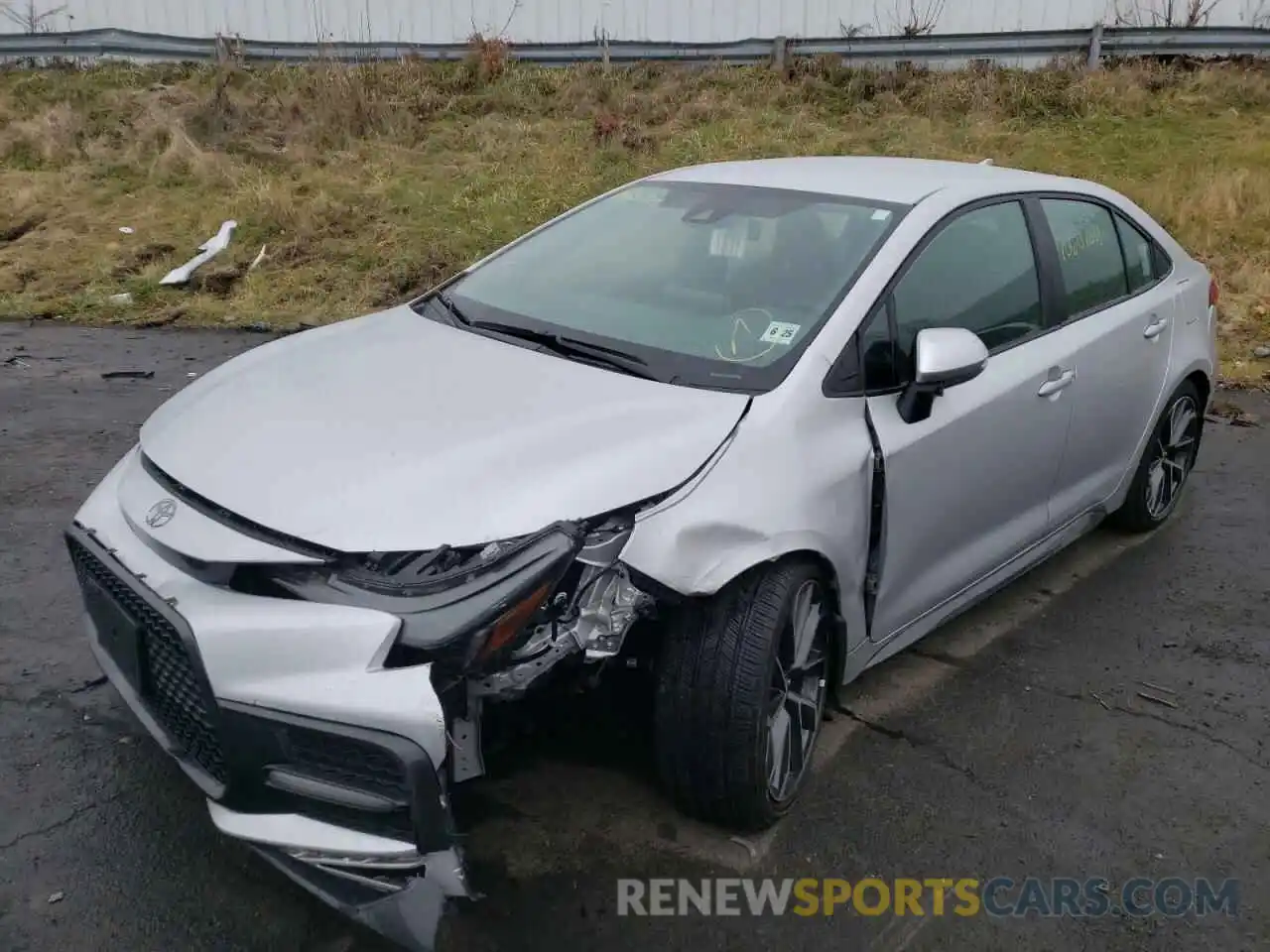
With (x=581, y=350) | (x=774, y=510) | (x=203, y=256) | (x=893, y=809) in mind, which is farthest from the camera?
(x=203, y=256)

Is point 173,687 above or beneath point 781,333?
beneath

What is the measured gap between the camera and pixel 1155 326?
14.6 feet

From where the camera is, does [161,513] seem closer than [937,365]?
Yes

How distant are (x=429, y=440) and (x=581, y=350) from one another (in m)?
0.69

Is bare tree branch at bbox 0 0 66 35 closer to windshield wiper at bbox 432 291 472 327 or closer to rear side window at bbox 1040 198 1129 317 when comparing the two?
windshield wiper at bbox 432 291 472 327

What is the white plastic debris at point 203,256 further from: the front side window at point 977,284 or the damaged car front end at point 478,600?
the damaged car front end at point 478,600

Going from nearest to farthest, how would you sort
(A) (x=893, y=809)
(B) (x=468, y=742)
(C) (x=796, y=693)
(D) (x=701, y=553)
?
(B) (x=468, y=742)
(D) (x=701, y=553)
(C) (x=796, y=693)
(A) (x=893, y=809)

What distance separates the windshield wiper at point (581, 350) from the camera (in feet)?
10.2

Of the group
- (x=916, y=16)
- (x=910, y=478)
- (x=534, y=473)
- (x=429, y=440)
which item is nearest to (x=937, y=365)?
(x=910, y=478)

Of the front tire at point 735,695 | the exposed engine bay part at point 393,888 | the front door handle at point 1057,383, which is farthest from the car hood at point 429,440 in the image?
the front door handle at point 1057,383

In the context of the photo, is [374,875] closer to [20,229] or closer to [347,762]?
[347,762]

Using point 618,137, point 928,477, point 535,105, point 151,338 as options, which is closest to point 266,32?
point 535,105

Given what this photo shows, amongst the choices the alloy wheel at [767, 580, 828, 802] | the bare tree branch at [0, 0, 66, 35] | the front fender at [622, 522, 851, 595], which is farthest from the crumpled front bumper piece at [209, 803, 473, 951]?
the bare tree branch at [0, 0, 66, 35]

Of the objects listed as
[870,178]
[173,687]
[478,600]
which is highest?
[870,178]
